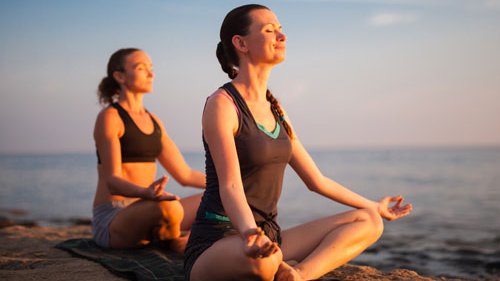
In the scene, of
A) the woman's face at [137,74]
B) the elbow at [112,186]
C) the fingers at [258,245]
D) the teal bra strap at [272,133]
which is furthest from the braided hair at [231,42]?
the woman's face at [137,74]

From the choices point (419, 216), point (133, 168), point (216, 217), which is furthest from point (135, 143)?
point (419, 216)

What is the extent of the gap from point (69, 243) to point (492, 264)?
5.06m

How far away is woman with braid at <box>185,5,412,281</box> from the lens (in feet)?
9.12

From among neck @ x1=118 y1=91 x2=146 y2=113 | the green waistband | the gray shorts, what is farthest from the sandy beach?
neck @ x1=118 y1=91 x2=146 y2=113

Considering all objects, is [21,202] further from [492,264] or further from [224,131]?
[224,131]

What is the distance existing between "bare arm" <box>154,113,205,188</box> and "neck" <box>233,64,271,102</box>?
233 centimetres

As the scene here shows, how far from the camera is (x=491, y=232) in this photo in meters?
9.97

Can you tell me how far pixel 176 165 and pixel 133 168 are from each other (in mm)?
473

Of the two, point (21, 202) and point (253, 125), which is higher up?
point (253, 125)

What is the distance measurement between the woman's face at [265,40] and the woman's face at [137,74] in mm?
2351

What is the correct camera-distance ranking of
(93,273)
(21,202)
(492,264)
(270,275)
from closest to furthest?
(270,275) < (93,273) < (492,264) < (21,202)

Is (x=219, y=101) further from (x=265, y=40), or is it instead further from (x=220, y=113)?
(x=265, y=40)

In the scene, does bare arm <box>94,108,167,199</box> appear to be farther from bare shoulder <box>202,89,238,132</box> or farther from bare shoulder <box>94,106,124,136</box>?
bare shoulder <box>202,89,238,132</box>

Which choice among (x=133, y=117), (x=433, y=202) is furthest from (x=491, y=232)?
(x=133, y=117)
